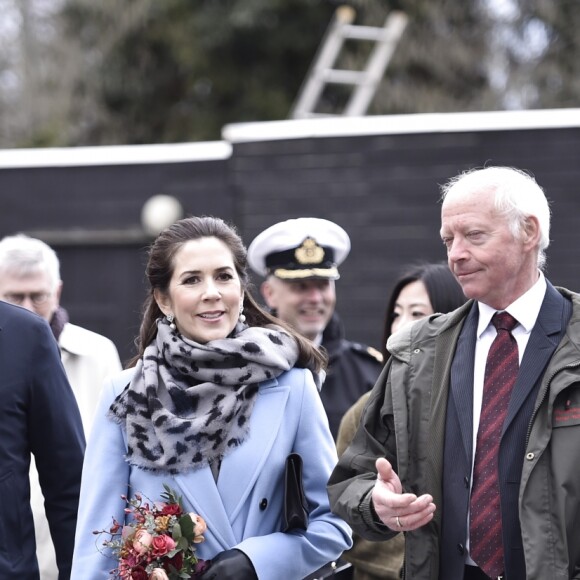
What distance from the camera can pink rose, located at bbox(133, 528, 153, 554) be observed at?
3.41m

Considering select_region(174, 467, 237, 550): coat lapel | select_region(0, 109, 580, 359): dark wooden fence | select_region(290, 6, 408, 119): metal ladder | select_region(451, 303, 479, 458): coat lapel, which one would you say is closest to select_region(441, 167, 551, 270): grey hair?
select_region(451, 303, 479, 458): coat lapel

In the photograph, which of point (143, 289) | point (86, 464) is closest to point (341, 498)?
point (86, 464)

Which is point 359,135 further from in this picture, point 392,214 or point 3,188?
point 3,188

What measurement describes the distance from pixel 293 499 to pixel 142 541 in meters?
0.50

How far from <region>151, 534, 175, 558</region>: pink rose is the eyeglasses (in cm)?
228

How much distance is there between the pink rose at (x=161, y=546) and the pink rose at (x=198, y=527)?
0.10m

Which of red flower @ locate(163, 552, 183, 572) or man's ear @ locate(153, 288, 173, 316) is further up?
man's ear @ locate(153, 288, 173, 316)

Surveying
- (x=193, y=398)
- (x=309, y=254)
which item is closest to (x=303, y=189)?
(x=309, y=254)

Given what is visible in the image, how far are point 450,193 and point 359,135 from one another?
5.29 m

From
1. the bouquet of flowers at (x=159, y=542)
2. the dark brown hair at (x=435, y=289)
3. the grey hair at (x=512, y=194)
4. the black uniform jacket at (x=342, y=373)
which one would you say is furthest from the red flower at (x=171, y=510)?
the black uniform jacket at (x=342, y=373)

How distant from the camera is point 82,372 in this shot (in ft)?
18.3

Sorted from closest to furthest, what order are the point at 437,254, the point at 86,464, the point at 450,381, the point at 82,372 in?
1. the point at 450,381
2. the point at 86,464
3. the point at 82,372
4. the point at 437,254

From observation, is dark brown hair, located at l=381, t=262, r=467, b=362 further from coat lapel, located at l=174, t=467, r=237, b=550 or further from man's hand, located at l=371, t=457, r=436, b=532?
man's hand, located at l=371, t=457, r=436, b=532

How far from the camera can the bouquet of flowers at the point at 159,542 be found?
3.41 m
